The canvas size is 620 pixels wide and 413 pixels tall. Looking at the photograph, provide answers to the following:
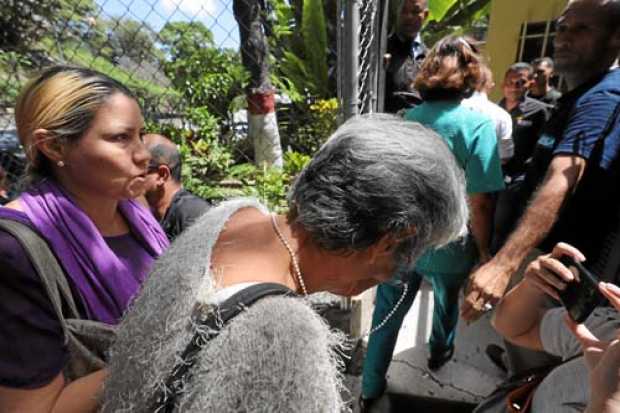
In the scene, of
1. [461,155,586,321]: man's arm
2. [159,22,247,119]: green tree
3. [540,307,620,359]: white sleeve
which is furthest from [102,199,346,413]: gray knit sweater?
[159,22,247,119]: green tree

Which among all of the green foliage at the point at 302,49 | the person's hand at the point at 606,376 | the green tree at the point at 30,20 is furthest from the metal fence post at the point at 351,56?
the green foliage at the point at 302,49

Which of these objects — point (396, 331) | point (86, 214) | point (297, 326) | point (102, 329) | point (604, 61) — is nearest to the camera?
point (297, 326)

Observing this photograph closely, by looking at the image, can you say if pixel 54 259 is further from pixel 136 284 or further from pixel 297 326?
pixel 297 326

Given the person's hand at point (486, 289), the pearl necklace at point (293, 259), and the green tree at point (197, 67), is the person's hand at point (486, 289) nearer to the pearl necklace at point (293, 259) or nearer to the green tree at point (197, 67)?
the pearl necklace at point (293, 259)

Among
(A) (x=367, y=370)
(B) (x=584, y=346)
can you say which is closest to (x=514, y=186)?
(A) (x=367, y=370)

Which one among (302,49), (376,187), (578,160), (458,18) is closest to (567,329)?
(578,160)

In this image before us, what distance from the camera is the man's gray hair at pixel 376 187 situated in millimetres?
822

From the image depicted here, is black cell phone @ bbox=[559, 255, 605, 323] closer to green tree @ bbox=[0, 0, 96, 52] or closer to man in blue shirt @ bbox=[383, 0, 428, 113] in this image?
man in blue shirt @ bbox=[383, 0, 428, 113]

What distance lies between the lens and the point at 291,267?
0.89m

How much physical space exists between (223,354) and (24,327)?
489mm

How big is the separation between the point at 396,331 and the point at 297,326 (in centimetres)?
154

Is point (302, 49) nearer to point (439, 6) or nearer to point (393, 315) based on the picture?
point (439, 6)

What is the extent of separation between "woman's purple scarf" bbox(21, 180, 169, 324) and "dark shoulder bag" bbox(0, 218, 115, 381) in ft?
0.13

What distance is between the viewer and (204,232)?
90cm
